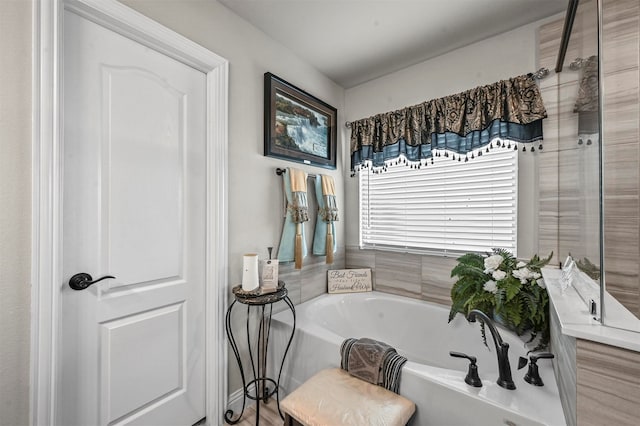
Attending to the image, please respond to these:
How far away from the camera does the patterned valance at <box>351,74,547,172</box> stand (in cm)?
180

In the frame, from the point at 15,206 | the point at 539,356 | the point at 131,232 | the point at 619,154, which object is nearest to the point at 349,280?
the point at 539,356

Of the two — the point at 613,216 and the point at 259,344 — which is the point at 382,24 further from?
the point at 259,344

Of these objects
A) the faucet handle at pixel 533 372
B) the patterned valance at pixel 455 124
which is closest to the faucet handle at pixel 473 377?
the faucet handle at pixel 533 372

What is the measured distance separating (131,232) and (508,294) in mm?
2038

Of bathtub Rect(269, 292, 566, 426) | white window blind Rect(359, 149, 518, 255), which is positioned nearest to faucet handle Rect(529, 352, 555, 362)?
bathtub Rect(269, 292, 566, 426)

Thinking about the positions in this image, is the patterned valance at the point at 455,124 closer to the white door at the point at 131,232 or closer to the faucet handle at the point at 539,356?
the faucet handle at the point at 539,356

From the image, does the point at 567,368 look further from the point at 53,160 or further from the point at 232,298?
the point at 53,160

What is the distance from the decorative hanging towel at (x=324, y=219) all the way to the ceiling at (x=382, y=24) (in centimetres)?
104

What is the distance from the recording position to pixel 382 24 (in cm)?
186

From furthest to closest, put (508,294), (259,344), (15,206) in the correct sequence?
(259,344)
(508,294)
(15,206)

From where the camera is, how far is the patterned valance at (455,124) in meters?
1.80

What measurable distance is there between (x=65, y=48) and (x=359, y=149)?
6.80 feet

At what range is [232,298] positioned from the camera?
1.71m

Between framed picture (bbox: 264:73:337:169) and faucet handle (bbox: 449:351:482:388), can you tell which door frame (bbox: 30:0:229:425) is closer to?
framed picture (bbox: 264:73:337:169)
